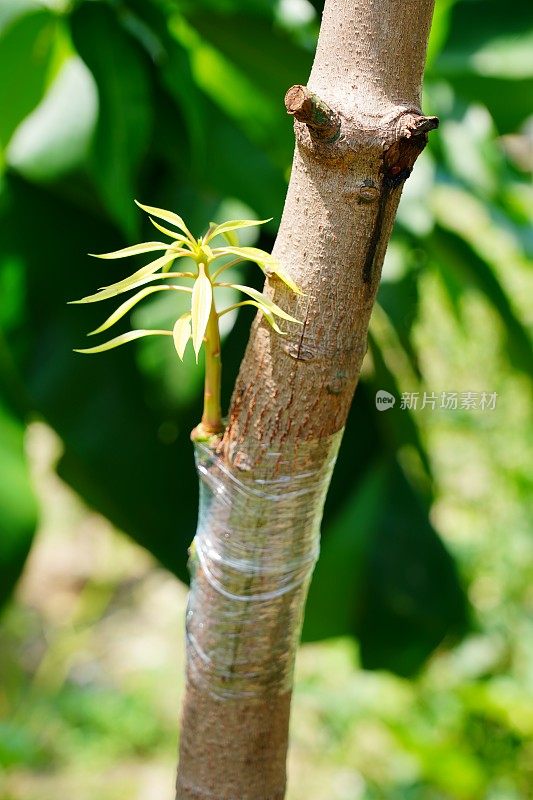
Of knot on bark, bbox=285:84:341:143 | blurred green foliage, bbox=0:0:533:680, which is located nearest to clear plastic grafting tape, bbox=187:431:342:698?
knot on bark, bbox=285:84:341:143

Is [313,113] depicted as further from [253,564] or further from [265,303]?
[253,564]

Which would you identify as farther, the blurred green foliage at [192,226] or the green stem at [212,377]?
the blurred green foliage at [192,226]

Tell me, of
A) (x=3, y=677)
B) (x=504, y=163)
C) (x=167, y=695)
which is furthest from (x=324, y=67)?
(x=3, y=677)

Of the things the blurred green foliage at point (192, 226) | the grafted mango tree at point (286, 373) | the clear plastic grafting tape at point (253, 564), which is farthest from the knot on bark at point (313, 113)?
the blurred green foliage at point (192, 226)

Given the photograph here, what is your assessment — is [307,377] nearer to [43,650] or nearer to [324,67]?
[324,67]

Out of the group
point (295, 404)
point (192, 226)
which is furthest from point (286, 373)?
point (192, 226)

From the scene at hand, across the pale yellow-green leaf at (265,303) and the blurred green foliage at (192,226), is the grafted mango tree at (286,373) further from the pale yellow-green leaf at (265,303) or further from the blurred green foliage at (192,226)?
the blurred green foliage at (192,226)

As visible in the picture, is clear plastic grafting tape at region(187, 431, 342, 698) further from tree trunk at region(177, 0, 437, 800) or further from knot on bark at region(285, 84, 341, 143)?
knot on bark at region(285, 84, 341, 143)

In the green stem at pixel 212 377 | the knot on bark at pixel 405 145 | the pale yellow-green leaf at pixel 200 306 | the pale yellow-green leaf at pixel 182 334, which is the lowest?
the green stem at pixel 212 377
